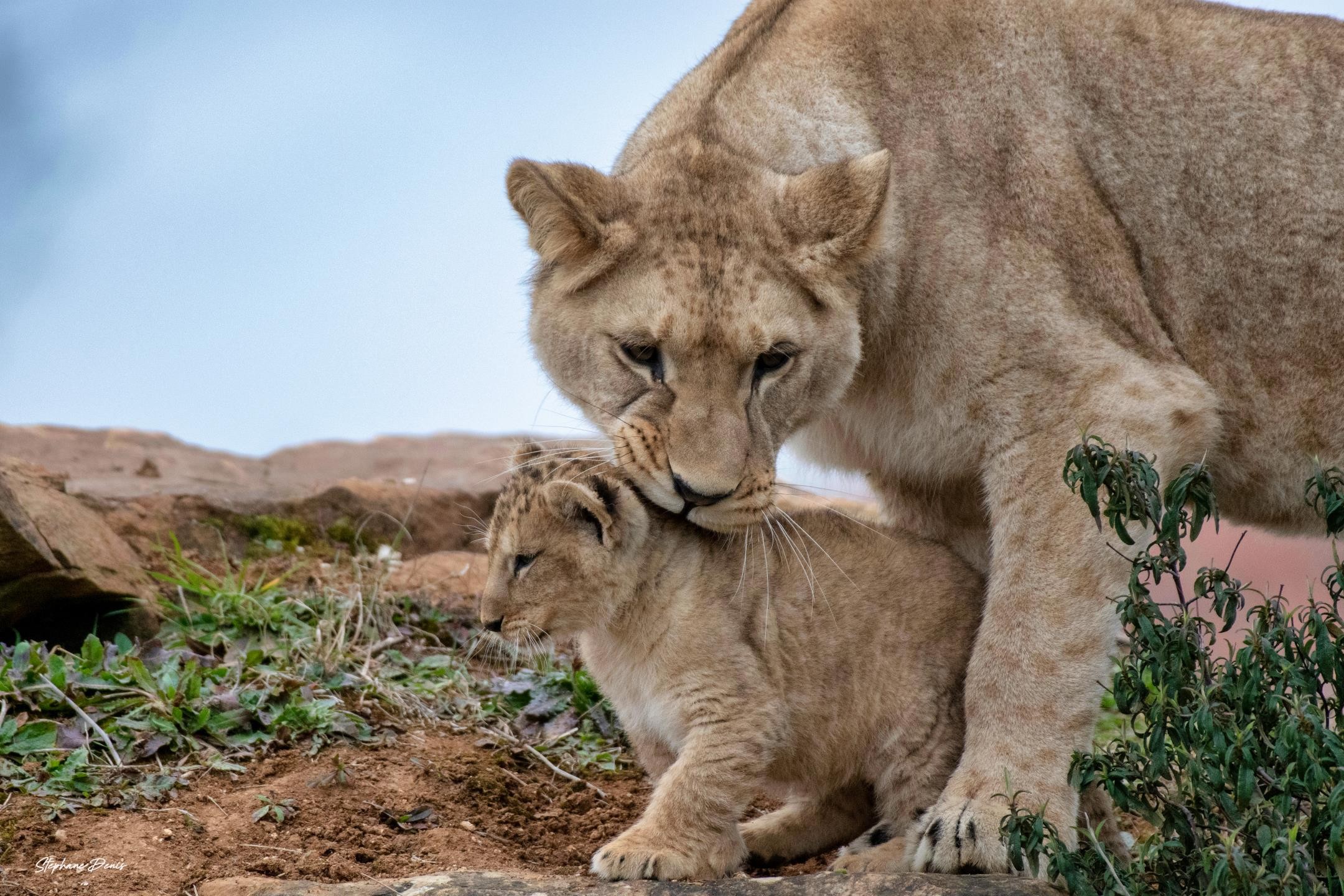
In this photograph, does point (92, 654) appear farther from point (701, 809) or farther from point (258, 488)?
point (258, 488)

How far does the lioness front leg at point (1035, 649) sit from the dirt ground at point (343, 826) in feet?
2.50

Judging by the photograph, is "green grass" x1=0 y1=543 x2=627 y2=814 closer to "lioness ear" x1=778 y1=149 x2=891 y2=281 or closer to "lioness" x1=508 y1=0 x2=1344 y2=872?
"lioness" x1=508 y1=0 x2=1344 y2=872

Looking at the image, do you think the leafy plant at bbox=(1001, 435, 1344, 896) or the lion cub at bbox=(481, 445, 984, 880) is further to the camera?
the lion cub at bbox=(481, 445, 984, 880)

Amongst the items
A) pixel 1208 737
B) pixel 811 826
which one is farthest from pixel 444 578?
pixel 1208 737

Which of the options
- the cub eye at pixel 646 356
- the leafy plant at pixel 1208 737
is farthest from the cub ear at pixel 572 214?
the leafy plant at pixel 1208 737

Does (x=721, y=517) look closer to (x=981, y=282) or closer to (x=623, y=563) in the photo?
(x=623, y=563)

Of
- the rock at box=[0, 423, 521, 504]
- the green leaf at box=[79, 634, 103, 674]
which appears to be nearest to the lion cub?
the green leaf at box=[79, 634, 103, 674]

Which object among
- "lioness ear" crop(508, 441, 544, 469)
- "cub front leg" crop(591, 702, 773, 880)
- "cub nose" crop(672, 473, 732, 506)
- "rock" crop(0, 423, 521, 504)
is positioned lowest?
"cub front leg" crop(591, 702, 773, 880)

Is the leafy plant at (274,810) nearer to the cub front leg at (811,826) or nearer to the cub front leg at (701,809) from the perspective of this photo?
the cub front leg at (701,809)

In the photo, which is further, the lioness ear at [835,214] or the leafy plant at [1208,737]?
the lioness ear at [835,214]

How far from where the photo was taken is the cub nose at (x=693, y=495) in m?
4.12

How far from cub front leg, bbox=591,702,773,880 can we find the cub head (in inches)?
20.4

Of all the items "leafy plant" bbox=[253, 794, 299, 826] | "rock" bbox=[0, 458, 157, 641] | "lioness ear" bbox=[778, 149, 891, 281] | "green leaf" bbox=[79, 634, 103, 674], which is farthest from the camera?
"rock" bbox=[0, 458, 157, 641]

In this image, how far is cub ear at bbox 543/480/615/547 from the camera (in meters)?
4.45
